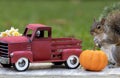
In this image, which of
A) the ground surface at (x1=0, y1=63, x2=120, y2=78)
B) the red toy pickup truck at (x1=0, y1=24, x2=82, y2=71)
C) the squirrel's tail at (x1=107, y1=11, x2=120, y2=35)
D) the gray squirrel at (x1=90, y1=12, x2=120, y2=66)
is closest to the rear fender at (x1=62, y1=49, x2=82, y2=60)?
the red toy pickup truck at (x1=0, y1=24, x2=82, y2=71)

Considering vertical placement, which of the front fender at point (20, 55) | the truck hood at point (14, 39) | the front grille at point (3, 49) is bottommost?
the front fender at point (20, 55)

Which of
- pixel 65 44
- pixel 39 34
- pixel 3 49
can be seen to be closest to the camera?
pixel 3 49

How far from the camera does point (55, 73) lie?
7230mm

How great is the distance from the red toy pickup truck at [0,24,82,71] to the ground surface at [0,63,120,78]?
0.11 m

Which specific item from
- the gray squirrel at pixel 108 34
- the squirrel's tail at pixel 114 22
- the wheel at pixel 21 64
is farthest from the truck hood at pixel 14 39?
the squirrel's tail at pixel 114 22

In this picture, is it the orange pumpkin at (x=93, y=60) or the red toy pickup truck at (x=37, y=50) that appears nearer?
the red toy pickup truck at (x=37, y=50)

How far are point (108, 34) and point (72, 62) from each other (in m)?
0.65

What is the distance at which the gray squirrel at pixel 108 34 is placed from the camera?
25.3ft

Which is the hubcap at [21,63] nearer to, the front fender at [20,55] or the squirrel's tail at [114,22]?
the front fender at [20,55]

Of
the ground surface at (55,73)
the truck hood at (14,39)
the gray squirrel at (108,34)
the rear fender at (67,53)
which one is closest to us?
the ground surface at (55,73)

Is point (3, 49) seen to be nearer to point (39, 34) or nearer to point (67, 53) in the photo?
point (39, 34)

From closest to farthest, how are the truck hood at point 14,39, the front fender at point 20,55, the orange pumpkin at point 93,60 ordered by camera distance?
the front fender at point 20,55 < the truck hood at point 14,39 < the orange pumpkin at point 93,60

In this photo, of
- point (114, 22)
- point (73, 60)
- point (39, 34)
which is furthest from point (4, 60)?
point (114, 22)

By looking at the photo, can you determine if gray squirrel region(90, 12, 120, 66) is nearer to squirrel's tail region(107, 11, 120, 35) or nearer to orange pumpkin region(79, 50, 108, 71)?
squirrel's tail region(107, 11, 120, 35)
